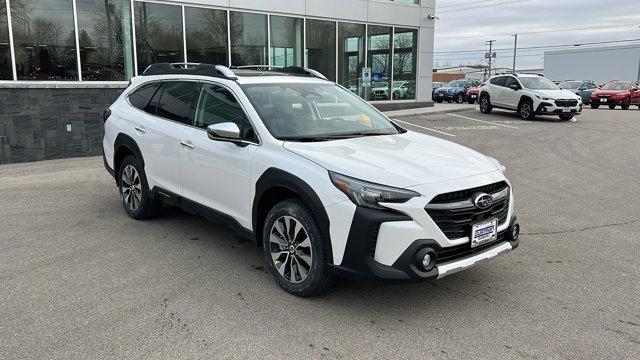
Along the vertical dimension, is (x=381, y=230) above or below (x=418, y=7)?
below

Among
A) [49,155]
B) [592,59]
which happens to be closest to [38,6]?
[49,155]

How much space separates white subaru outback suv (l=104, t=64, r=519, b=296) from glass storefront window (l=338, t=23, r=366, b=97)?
14.0m

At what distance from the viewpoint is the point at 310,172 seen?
379 cm

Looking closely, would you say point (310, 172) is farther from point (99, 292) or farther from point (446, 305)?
point (99, 292)

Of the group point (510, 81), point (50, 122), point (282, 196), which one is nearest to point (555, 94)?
point (510, 81)

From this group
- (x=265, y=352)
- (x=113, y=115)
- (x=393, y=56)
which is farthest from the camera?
(x=393, y=56)

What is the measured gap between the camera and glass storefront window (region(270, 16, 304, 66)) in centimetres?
1709

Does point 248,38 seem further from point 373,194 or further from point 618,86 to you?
point 618,86

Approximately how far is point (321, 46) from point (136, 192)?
13.5 m

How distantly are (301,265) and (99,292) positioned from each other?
165 cm

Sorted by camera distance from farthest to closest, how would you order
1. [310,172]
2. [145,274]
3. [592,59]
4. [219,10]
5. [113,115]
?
[592,59]
[219,10]
[113,115]
[145,274]
[310,172]

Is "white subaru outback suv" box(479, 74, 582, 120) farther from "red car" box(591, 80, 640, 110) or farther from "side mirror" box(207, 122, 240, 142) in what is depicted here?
"side mirror" box(207, 122, 240, 142)

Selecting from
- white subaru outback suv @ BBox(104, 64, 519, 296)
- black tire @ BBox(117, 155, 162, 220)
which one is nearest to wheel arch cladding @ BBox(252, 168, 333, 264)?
white subaru outback suv @ BBox(104, 64, 519, 296)

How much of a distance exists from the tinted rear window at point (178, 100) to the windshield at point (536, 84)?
16468 millimetres
